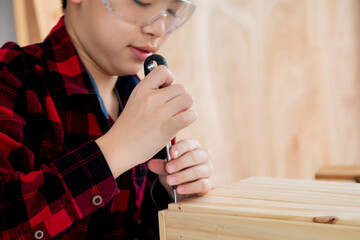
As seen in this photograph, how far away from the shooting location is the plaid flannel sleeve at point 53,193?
2.19ft

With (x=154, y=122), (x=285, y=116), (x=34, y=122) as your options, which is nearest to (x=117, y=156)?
(x=154, y=122)

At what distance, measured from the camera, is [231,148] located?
2.08 meters

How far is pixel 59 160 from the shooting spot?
698mm

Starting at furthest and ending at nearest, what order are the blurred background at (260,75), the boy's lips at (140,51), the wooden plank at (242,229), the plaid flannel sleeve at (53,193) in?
the blurred background at (260,75) < the boy's lips at (140,51) < the plaid flannel sleeve at (53,193) < the wooden plank at (242,229)

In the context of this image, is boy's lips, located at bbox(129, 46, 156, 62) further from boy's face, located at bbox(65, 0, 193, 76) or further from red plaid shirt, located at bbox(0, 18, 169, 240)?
red plaid shirt, located at bbox(0, 18, 169, 240)

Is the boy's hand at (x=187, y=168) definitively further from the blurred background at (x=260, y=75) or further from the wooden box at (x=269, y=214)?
the blurred background at (x=260, y=75)

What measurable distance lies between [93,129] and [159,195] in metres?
0.21

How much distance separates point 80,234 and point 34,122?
223 millimetres

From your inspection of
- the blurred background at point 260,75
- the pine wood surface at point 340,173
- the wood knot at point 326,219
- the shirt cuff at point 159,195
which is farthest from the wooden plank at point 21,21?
the pine wood surface at point 340,173

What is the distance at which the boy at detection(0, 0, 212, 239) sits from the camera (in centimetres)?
69

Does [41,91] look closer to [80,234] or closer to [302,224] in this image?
[80,234]

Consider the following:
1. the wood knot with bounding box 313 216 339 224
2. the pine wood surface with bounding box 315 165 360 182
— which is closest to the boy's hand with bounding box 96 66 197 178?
the wood knot with bounding box 313 216 339 224

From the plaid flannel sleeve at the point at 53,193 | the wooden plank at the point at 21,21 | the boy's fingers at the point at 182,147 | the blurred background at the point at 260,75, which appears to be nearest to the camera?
the plaid flannel sleeve at the point at 53,193

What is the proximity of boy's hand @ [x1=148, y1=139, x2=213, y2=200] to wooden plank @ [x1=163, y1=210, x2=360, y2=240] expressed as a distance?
11 centimetres
